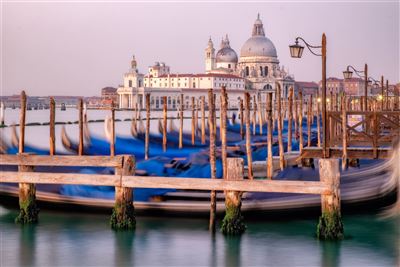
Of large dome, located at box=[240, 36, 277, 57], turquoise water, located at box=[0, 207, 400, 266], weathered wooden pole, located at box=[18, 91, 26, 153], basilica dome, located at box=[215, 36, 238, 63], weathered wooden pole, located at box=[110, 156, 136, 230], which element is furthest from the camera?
basilica dome, located at box=[215, 36, 238, 63]

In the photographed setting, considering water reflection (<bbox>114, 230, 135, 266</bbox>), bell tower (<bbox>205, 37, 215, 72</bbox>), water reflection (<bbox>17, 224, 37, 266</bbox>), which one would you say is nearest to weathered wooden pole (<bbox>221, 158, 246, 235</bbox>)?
water reflection (<bbox>114, 230, 135, 266</bbox>)

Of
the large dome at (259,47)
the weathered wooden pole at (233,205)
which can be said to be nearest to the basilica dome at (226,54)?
the large dome at (259,47)

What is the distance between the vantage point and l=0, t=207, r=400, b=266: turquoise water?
4.91 metres

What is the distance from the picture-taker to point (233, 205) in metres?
4.94

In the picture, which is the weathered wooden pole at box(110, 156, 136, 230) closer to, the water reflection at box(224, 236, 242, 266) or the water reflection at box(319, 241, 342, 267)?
the water reflection at box(224, 236, 242, 266)

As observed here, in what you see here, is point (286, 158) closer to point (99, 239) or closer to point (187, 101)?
Answer: point (99, 239)

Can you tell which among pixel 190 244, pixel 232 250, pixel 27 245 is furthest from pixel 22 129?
pixel 232 250

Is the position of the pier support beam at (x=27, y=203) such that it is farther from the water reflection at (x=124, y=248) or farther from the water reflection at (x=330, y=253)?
the water reflection at (x=330, y=253)

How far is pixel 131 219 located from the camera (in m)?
5.38

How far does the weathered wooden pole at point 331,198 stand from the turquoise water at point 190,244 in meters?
0.13

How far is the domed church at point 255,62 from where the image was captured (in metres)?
58.8

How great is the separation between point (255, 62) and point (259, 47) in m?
1.69

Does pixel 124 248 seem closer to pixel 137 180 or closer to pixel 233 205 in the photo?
pixel 137 180

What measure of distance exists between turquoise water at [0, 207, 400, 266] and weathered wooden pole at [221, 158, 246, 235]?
0.23 feet
